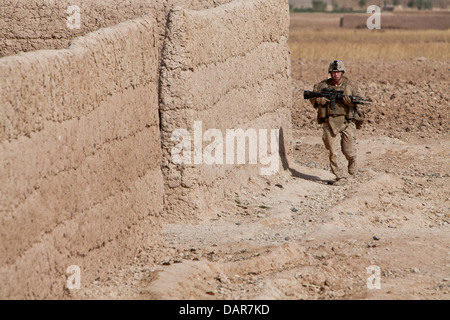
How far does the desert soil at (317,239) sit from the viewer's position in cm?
568

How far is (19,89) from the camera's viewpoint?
4602 mm

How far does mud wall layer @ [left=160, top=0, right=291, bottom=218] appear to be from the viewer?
7.16m

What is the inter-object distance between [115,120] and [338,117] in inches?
153

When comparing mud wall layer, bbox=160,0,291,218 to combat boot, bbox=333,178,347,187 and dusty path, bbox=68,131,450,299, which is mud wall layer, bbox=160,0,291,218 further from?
combat boot, bbox=333,178,347,187

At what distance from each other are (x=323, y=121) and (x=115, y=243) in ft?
13.4

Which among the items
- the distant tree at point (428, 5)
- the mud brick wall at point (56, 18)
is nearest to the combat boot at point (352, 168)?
the mud brick wall at point (56, 18)

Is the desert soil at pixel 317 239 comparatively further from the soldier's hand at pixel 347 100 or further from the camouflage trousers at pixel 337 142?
the soldier's hand at pixel 347 100

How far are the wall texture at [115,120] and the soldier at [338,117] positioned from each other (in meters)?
0.57

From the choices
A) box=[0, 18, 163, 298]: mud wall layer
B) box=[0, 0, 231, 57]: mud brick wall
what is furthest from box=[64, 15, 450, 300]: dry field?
box=[0, 0, 231, 57]: mud brick wall

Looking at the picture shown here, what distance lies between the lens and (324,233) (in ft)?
23.8

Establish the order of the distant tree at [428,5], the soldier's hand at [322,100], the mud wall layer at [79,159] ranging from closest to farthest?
the mud wall layer at [79,159], the soldier's hand at [322,100], the distant tree at [428,5]

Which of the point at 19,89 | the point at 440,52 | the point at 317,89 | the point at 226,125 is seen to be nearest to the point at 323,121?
the point at 317,89

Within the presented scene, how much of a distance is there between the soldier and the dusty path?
360 mm

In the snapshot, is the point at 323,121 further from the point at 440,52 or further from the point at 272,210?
the point at 440,52
